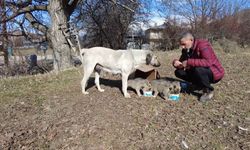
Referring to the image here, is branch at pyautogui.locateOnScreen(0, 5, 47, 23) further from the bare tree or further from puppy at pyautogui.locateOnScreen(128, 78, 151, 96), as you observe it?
puppy at pyautogui.locateOnScreen(128, 78, 151, 96)

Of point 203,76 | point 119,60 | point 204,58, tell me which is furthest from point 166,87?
point 119,60

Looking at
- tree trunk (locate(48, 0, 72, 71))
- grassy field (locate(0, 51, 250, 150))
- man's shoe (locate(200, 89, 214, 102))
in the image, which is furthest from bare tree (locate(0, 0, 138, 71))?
man's shoe (locate(200, 89, 214, 102))

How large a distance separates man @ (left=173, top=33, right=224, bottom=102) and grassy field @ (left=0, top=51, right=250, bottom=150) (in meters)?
0.35

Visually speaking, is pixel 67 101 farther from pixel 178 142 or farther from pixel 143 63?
pixel 178 142

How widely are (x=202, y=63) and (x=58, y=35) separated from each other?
Answer: 6.87 meters

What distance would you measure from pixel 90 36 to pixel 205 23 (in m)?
9.77

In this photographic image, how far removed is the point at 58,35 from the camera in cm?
1020

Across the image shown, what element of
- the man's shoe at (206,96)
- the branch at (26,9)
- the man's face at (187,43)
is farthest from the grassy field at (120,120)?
the branch at (26,9)

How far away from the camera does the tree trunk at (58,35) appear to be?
33.4ft

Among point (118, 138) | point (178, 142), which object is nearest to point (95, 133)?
point (118, 138)

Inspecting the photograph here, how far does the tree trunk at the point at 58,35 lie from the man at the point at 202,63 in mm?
6305

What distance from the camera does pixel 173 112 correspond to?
4422 millimetres

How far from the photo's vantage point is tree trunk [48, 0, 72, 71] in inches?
401

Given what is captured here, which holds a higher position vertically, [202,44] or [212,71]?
[202,44]
